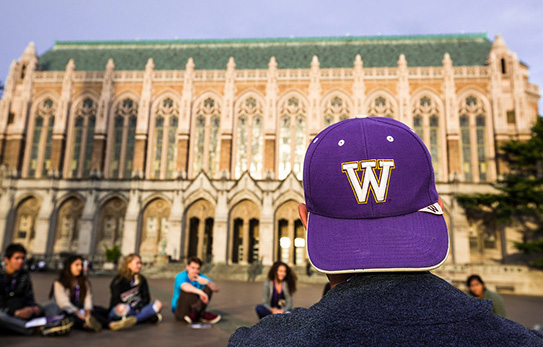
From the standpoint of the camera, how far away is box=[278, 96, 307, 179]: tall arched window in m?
27.7

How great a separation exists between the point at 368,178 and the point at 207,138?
92.4 feet

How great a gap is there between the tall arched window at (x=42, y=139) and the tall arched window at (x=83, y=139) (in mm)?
1866

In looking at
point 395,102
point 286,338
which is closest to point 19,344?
point 286,338

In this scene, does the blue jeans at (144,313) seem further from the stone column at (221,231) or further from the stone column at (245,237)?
the stone column at (245,237)

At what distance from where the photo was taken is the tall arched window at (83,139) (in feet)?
94.7

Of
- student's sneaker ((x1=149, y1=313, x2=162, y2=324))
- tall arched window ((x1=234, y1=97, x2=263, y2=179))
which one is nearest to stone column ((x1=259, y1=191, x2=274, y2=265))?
tall arched window ((x1=234, y1=97, x2=263, y2=179))

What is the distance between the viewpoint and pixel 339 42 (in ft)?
115

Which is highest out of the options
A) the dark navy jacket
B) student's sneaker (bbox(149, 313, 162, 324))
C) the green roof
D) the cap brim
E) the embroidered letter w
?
the green roof

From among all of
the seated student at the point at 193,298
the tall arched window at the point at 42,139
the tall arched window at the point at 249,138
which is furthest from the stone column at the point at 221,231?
the seated student at the point at 193,298

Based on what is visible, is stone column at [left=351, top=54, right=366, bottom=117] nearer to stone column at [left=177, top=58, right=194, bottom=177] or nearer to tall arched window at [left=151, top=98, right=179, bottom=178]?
stone column at [left=177, top=58, right=194, bottom=177]

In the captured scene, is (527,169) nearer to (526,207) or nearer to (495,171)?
(495,171)

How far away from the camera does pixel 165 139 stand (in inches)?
1136

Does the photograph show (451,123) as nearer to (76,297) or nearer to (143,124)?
(143,124)

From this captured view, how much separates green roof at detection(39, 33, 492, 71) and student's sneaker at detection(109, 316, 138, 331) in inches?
1112
